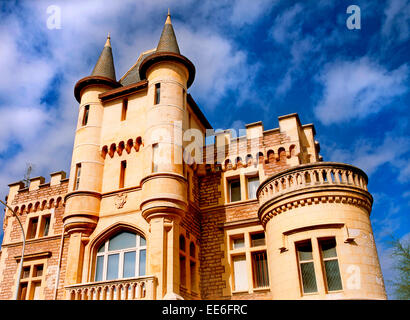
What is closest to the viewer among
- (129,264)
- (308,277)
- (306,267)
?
(308,277)

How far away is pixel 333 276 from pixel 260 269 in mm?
4271

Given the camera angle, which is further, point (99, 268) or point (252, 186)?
point (252, 186)

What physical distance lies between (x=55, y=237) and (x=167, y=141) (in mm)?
8311

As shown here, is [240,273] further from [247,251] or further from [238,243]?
[238,243]

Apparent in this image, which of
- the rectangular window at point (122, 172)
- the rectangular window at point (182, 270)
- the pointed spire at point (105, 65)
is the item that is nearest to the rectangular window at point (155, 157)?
the rectangular window at point (122, 172)

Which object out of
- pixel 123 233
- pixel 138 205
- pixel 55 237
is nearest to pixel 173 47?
pixel 138 205

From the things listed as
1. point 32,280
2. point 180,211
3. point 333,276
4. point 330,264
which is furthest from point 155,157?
point 32,280

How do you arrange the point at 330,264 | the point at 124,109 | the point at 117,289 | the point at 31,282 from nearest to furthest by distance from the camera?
the point at 330,264 → the point at 117,289 → the point at 31,282 → the point at 124,109

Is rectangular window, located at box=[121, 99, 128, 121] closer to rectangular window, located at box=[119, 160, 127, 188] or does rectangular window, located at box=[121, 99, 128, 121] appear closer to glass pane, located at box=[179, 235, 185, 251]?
rectangular window, located at box=[119, 160, 127, 188]

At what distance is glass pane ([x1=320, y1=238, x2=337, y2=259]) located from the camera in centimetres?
1329

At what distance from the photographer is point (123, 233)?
17453 millimetres

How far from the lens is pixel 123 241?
17.3m
